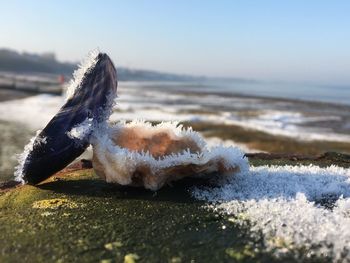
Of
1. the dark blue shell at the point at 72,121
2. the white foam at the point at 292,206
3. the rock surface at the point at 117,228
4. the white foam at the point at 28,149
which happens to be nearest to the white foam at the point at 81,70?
the dark blue shell at the point at 72,121

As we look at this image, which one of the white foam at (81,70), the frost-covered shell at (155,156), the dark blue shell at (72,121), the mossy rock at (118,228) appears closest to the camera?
the mossy rock at (118,228)

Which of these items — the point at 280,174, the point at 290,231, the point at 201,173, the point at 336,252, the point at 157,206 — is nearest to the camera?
the point at 336,252

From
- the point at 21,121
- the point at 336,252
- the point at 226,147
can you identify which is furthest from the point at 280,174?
the point at 21,121

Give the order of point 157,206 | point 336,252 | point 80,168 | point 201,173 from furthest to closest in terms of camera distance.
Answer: point 80,168
point 201,173
point 157,206
point 336,252

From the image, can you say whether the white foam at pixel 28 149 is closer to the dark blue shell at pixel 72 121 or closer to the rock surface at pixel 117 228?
the dark blue shell at pixel 72 121

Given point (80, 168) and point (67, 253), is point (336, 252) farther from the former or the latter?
point (80, 168)

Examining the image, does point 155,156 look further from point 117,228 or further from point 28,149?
point 28,149
